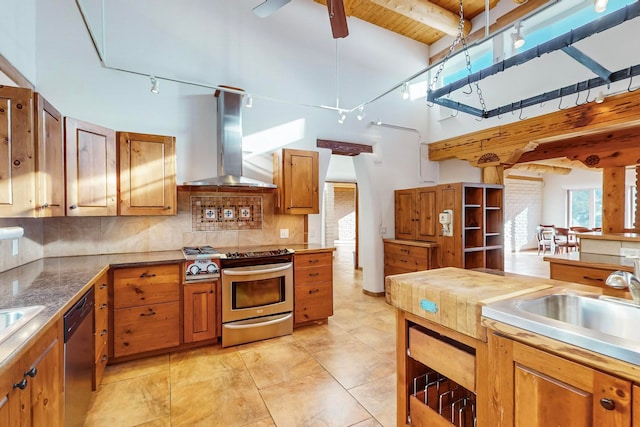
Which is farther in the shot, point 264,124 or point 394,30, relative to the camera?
point 394,30

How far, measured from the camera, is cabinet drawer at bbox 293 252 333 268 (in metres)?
3.40

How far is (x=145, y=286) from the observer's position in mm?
2672

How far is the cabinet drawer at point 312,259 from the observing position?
3398mm

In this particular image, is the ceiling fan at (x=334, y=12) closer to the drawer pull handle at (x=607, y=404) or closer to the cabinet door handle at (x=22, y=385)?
the drawer pull handle at (x=607, y=404)

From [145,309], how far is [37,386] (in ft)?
5.00

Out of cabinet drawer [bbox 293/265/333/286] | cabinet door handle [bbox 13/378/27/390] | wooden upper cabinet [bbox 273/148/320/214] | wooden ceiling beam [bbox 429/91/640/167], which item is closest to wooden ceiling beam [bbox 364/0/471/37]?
wooden ceiling beam [bbox 429/91/640/167]

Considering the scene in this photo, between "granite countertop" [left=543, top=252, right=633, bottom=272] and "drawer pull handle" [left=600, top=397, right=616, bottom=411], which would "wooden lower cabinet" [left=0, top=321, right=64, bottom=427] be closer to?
"drawer pull handle" [left=600, top=397, right=616, bottom=411]

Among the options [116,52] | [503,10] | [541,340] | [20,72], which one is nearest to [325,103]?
[116,52]

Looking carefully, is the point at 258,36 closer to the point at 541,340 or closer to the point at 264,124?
the point at 264,124

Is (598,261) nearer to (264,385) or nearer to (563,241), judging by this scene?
(264,385)

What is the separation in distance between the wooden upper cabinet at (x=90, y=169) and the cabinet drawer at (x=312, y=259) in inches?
72.7

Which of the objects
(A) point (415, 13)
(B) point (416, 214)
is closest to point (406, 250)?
(B) point (416, 214)

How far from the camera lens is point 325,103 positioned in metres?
4.42

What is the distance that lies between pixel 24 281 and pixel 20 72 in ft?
5.98
